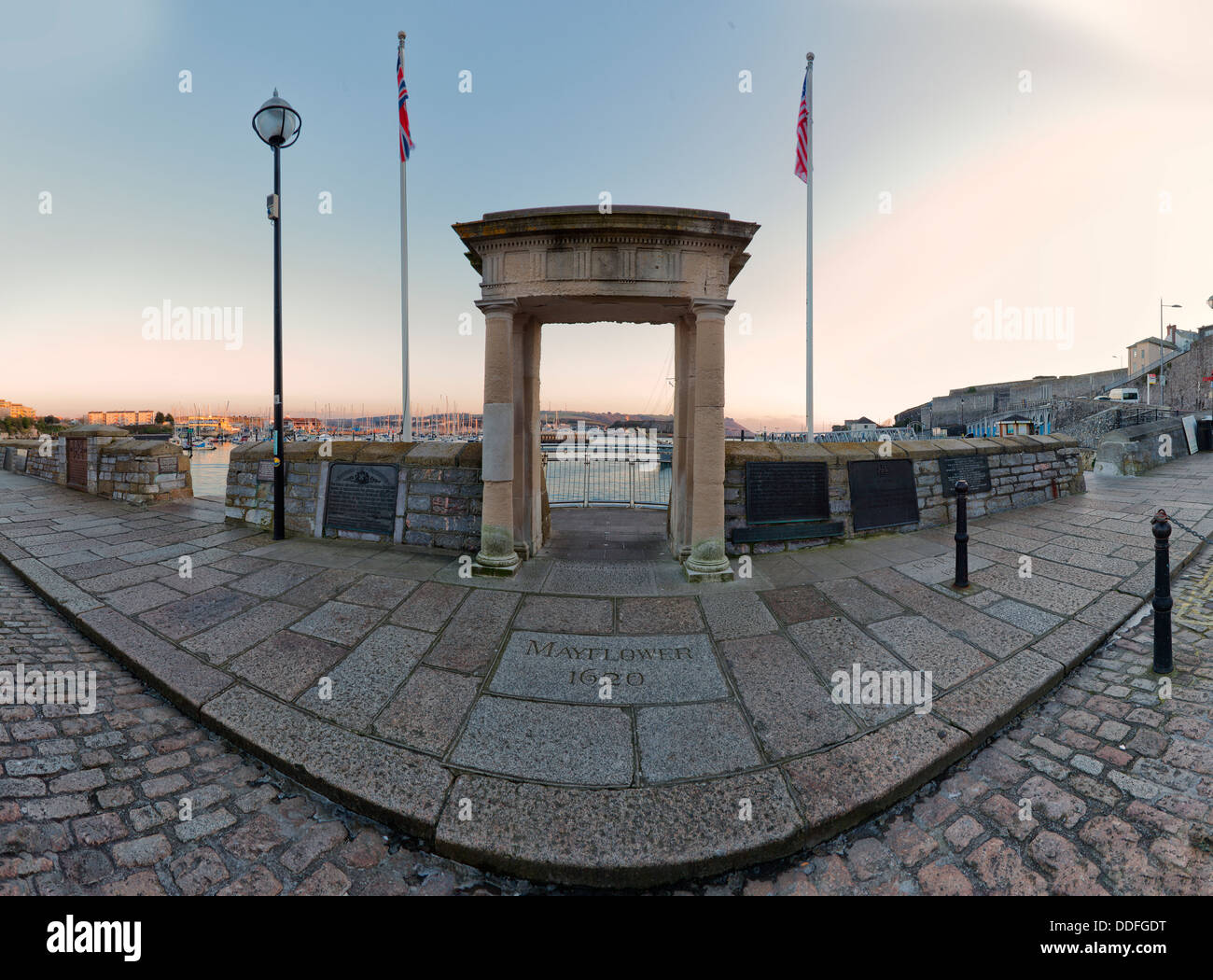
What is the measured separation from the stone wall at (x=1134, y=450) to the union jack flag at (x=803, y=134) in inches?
429

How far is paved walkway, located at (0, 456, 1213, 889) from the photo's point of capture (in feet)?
8.55

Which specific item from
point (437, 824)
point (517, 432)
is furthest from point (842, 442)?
point (437, 824)

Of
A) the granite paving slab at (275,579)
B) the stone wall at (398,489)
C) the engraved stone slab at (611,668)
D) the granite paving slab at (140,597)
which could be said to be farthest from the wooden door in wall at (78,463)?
the engraved stone slab at (611,668)

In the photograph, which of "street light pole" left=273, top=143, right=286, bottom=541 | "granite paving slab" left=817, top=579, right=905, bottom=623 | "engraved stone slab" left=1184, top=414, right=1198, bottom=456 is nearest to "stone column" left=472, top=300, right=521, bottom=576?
"granite paving slab" left=817, top=579, right=905, bottom=623

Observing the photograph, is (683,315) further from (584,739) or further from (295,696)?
(295,696)

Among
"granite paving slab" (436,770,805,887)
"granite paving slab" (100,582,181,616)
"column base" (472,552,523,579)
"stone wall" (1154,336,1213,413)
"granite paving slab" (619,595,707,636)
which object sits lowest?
"granite paving slab" (436,770,805,887)

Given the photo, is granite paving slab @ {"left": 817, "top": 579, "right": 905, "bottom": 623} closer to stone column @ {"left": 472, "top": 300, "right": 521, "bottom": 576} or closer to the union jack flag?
stone column @ {"left": 472, "top": 300, "right": 521, "bottom": 576}

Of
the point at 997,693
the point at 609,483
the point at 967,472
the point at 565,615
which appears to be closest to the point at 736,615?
the point at 565,615

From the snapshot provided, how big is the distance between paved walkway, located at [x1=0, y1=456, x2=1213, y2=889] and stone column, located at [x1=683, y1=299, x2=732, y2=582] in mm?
574

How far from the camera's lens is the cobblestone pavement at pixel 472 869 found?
2275mm

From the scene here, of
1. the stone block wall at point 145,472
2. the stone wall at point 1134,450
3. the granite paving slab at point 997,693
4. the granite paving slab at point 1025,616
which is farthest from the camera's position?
the stone wall at point 1134,450

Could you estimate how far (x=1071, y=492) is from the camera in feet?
32.5

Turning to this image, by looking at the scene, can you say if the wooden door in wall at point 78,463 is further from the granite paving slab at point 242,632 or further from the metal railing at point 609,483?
the granite paving slab at point 242,632
